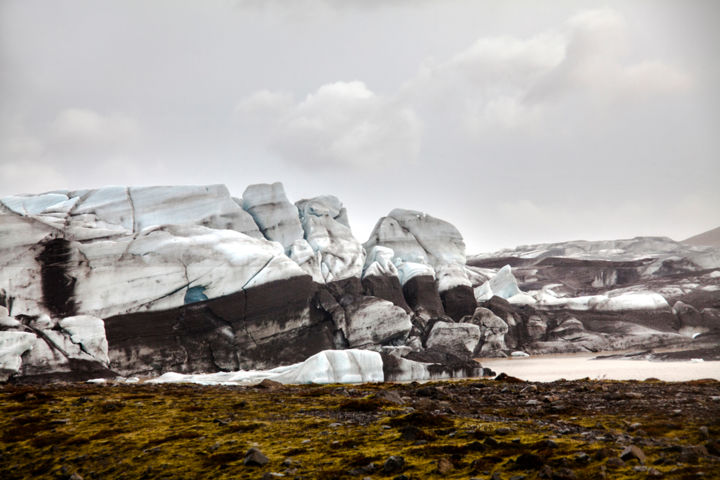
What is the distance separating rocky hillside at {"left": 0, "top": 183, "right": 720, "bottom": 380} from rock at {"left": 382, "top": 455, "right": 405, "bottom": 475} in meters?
37.2

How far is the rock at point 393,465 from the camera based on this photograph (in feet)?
31.8

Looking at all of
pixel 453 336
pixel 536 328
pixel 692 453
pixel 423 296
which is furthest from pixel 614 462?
pixel 536 328

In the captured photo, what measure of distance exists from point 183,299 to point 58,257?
1112cm

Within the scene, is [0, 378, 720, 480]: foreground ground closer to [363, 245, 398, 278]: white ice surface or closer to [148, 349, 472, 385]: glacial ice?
[148, 349, 472, 385]: glacial ice

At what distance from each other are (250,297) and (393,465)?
46.6 metres

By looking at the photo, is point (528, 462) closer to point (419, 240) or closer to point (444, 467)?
point (444, 467)

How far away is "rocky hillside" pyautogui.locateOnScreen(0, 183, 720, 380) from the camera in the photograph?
48656 millimetres

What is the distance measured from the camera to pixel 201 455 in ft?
40.3

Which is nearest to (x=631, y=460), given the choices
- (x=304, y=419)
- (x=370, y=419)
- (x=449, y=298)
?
(x=370, y=419)

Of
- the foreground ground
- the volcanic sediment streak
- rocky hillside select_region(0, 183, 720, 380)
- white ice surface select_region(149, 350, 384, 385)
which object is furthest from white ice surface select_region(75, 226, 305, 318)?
the foreground ground

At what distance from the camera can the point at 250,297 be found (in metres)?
55.0

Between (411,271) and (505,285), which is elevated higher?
(411,271)

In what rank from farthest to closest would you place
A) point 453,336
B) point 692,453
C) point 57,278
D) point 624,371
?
point 453,336
point 57,278
point 624,371
point 692,453

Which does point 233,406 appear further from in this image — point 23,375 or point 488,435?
point 23,375
